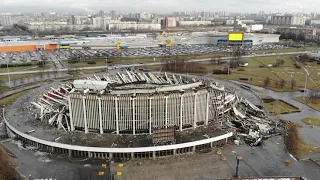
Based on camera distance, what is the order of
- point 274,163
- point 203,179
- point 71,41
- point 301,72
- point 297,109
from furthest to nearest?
point 71,41, point 301,72, point 297,109, point 274,163, point 203,179

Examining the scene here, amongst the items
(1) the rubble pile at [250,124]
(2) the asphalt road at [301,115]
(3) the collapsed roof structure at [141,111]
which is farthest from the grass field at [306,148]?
(3) the collapsed roof structure at [141,111]

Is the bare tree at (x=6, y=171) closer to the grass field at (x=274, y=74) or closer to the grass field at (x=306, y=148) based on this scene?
the grass field at (x=306, y=148)

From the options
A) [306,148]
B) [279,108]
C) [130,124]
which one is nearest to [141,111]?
[130,124]

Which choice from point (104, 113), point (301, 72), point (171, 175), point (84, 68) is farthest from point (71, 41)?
point (171, 175)

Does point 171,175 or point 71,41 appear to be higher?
point 71,41

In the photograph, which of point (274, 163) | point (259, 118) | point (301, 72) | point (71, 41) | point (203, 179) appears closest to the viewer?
point (203, 179)

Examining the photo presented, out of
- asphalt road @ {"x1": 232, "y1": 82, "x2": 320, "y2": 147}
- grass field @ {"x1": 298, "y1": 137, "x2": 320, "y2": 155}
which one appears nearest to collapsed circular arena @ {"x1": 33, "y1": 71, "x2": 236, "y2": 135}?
grass field @ {"x1": 298, "y1": 137, "x2": 320, "y2": 155}

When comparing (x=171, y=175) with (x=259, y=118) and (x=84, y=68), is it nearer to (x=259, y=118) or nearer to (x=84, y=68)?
(x=259, y=118)

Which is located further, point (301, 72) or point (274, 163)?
point (301, 72)
